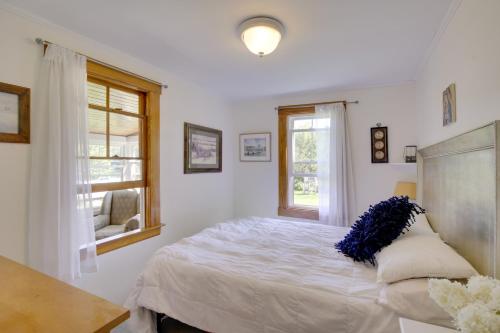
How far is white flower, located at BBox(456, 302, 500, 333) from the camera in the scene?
26.7 inches

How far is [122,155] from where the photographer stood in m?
2.51

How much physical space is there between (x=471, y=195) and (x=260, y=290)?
4.27 feet

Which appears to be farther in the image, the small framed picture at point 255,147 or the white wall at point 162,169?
the small framed picture at point 255,147

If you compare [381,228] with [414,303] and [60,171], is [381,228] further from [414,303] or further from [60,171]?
[60,171]

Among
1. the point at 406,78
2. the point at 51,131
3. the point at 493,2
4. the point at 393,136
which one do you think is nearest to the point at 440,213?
the point at 493,2

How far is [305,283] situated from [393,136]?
262 cm

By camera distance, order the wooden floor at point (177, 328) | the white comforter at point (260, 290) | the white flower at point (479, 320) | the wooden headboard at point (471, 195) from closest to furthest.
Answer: the white flower at point (479, 320)
the wooden headboard at point (471, 195)
the white comforter at point (260, 290)
the wooden floor at point (177, 328)

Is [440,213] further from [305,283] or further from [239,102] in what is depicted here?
[239,102]

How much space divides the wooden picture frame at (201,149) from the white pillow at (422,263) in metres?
2.46

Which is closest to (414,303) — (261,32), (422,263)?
(422,263)

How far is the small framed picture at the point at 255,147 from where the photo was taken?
4039 mm

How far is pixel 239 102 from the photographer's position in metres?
4.23

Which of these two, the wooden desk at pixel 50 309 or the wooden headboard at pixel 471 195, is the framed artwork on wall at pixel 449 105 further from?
the wooden desk at pixel 50 309

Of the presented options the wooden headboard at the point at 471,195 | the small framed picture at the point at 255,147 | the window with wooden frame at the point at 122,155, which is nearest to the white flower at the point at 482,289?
the wooden headboard at the point at 471,195
